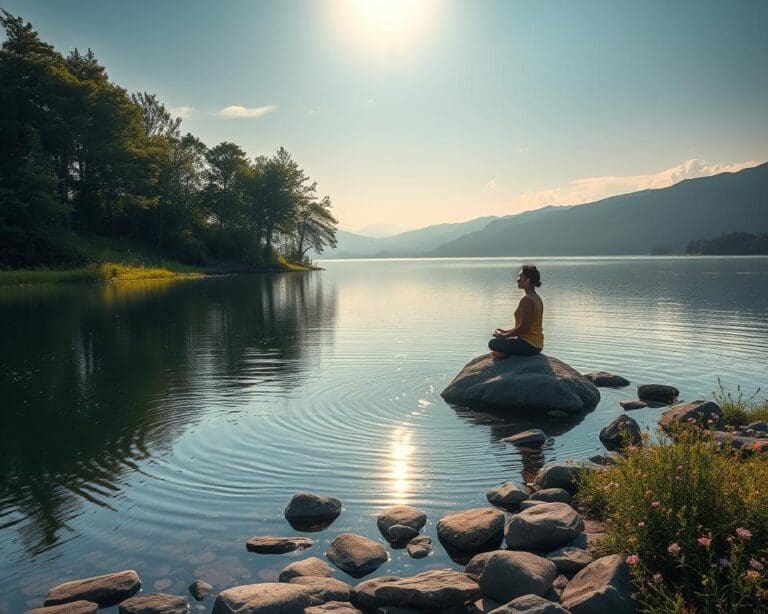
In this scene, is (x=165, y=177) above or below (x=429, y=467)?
above

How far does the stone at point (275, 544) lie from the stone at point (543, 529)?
299 centimetres

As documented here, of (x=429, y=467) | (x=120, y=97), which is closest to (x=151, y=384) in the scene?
(x=429, y=467)

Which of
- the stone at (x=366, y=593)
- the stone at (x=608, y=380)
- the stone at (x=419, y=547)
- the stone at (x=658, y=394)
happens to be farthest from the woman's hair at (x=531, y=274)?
the stone at (x=366, y=593)

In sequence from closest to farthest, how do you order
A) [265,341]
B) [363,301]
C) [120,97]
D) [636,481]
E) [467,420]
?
1. [636,481]
2. [467,420]
3. [265,341]
4. [363,301]
5. [120,97]

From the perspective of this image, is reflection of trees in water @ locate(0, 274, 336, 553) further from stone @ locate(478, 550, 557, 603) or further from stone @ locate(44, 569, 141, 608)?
stone @ locate(478, 550, 557, 603)

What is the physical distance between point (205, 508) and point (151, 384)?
10650 millimetres

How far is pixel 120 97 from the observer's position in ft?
283

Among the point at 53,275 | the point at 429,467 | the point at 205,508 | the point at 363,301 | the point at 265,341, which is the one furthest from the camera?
the point at 53,275

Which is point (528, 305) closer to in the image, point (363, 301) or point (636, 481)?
point (636, 481)

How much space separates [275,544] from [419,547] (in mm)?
2083

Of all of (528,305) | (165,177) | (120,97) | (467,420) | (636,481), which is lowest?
(467,420)

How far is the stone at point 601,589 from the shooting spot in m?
6.13

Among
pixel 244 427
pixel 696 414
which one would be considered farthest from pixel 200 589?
pixel 696 414

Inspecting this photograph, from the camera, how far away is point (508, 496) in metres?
9.69
